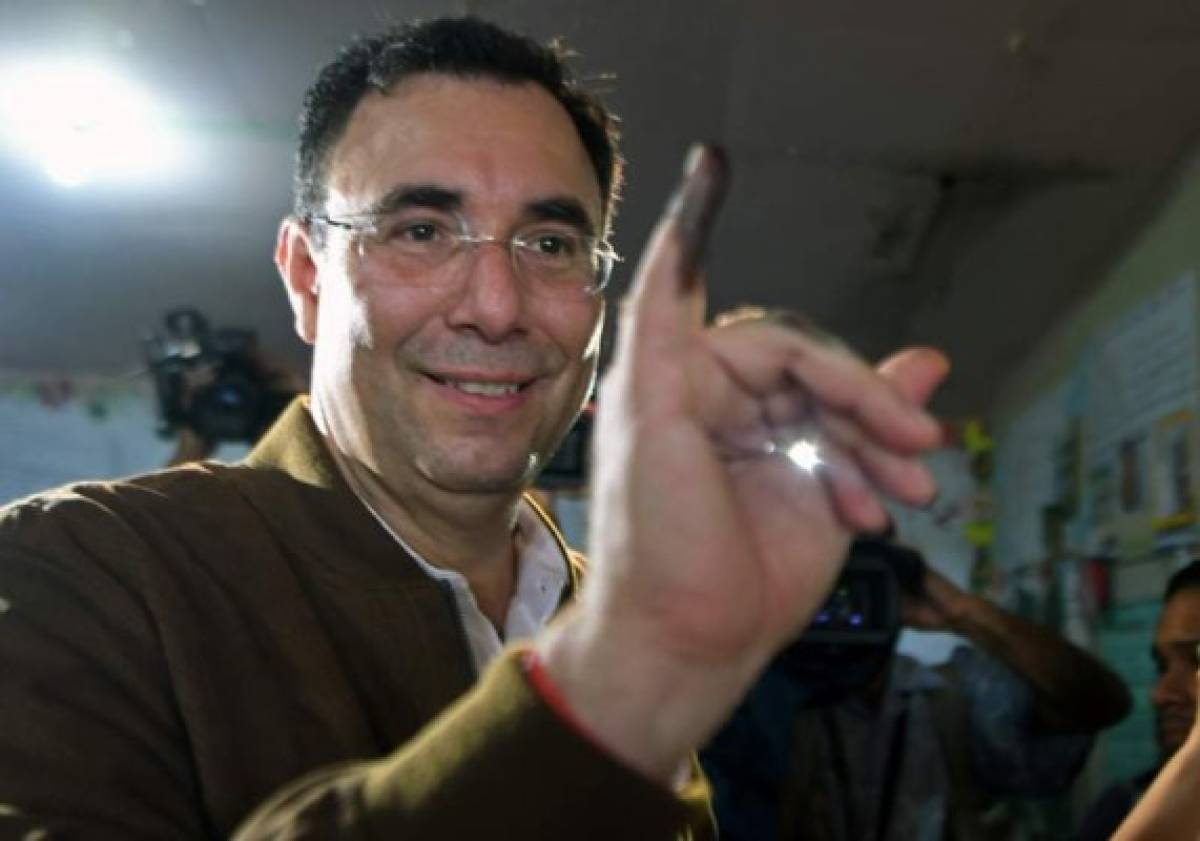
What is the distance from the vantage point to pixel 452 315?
840mm

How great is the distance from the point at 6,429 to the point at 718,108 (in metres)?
1.80

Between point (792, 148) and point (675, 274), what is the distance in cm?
147

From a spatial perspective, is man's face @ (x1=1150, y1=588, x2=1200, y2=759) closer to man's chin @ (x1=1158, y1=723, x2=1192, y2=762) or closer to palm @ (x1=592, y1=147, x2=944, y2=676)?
man's chin @ (x1=1158, y1=723, x2=1192, y2=762)

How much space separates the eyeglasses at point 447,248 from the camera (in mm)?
848

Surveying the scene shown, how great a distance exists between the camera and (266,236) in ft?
7.04

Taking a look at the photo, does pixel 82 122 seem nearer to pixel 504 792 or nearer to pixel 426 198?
pixel 426 198

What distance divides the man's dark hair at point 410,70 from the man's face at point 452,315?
0.02m

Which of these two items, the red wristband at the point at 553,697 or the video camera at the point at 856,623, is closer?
the red wristband at the point at 553,697

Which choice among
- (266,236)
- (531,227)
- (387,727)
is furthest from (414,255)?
(266,236)

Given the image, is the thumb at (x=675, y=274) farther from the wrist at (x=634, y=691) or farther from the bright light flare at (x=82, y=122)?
the bright light flare at (x=82, y=122)

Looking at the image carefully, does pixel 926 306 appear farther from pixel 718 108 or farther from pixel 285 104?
pixel 285 104

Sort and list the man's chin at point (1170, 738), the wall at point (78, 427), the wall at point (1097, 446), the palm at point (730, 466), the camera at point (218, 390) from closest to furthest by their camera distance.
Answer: the palm at point (730, 466) → the man's chin at point (1170, 738) → the wall at point (1097, 446) → the camera at point (218, 390) → the wall at point (78, 427)

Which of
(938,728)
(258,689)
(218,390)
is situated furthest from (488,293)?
(938,728)

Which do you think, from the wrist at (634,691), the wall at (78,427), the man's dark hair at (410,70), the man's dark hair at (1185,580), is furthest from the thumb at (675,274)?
the wall at (78,427)
